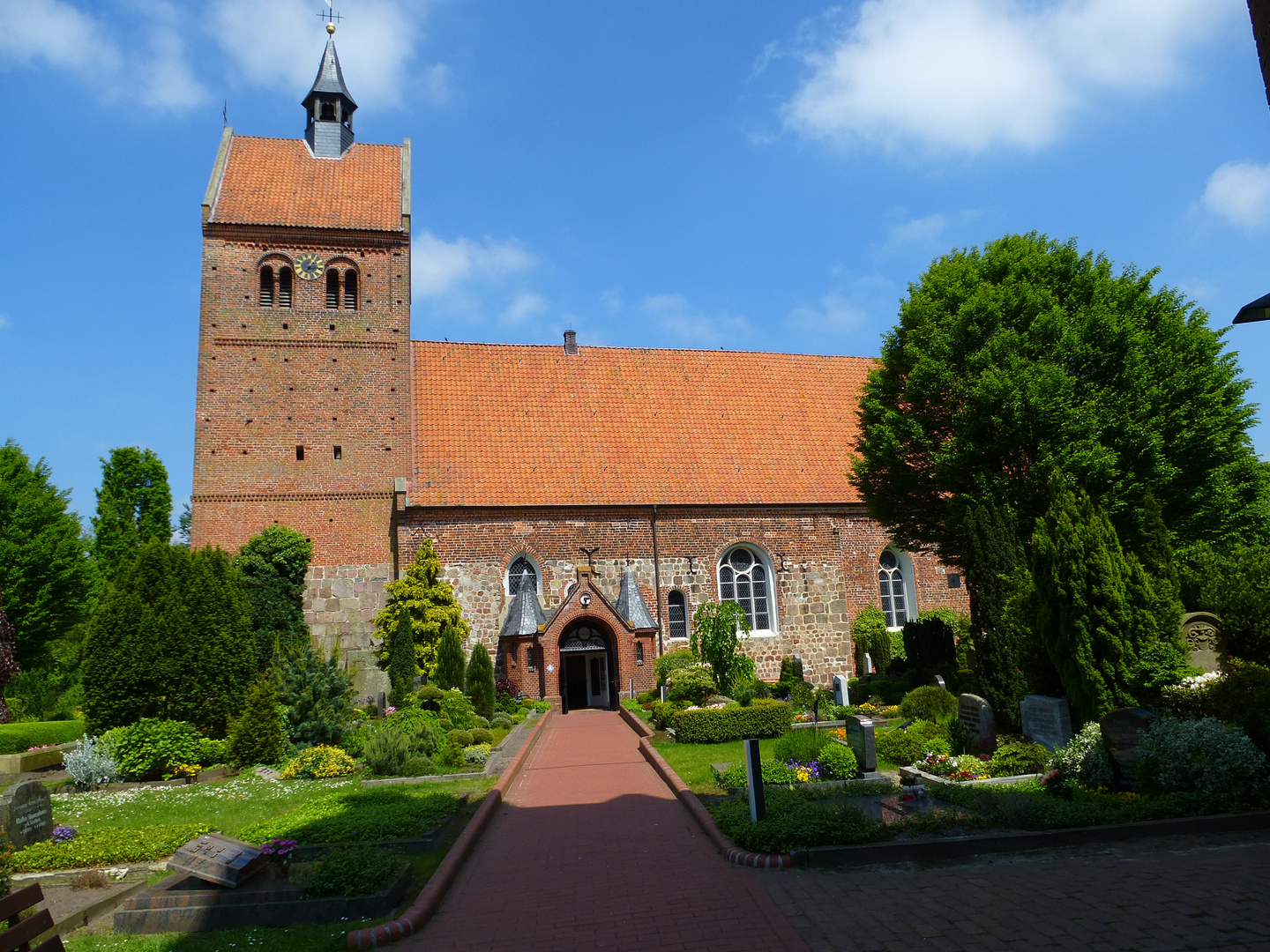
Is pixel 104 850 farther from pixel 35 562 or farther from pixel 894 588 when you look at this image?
pixel 35 562

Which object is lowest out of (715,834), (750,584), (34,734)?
(715,834)

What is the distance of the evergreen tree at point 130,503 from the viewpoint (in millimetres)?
32562

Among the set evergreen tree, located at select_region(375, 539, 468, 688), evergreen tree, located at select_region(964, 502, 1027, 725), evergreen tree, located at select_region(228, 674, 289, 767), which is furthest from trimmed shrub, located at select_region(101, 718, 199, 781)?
evergreen tree, located at select_region(964, 502, 1027, 725)

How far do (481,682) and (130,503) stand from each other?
22.3 m

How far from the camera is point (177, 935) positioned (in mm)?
6547

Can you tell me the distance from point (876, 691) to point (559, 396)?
1342cm

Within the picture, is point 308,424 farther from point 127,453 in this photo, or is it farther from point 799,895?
point 799,895

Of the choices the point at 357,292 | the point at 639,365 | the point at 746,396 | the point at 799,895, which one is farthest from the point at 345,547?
the point at 799,895

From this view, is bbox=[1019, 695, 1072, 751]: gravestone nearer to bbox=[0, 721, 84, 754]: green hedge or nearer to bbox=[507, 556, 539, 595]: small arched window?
bbox=[507, 556, 539, 595]: small arched window

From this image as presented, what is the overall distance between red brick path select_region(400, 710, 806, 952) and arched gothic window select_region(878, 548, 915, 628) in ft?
53.4

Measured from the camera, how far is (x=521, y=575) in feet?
75.7

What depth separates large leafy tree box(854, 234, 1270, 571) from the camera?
16484mm

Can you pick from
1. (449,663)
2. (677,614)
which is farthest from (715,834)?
(677,614)

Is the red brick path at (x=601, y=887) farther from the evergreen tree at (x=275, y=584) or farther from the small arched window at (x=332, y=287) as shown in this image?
the small arched window at (x=332, y=287)
